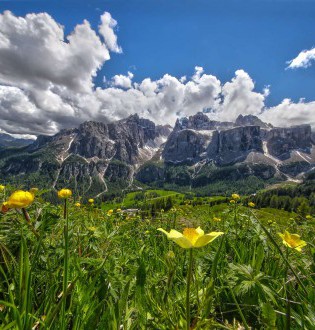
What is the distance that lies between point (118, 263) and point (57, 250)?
0.66 meters

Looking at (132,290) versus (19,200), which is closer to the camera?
(19,200)

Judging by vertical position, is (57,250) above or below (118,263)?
above

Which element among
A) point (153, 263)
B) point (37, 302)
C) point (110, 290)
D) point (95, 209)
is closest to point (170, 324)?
point (110, 290)

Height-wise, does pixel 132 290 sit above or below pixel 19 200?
below

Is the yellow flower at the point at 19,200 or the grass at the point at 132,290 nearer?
the grass at the point at 132,290

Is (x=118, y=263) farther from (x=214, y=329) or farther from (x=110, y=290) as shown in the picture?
(x=214, y=329)

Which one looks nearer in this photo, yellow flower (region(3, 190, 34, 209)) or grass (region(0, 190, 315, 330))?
grass (region(0, 190, 315, 330))

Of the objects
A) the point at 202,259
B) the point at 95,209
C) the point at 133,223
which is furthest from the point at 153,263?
the point at 95,209

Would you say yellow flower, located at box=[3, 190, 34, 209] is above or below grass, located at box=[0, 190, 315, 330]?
above

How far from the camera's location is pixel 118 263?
281cm

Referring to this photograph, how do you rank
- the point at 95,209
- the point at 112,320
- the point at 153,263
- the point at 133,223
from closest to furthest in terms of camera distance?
1. the point at 112,320
2. the point at 153,263
3. the point at 133,223
4. the point at 95,209

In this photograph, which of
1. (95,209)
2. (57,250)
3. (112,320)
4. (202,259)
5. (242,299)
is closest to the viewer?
(112,320)

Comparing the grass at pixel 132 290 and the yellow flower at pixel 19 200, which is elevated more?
the yellow flower at pixel 19 200

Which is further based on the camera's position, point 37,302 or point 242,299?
point 242,299
